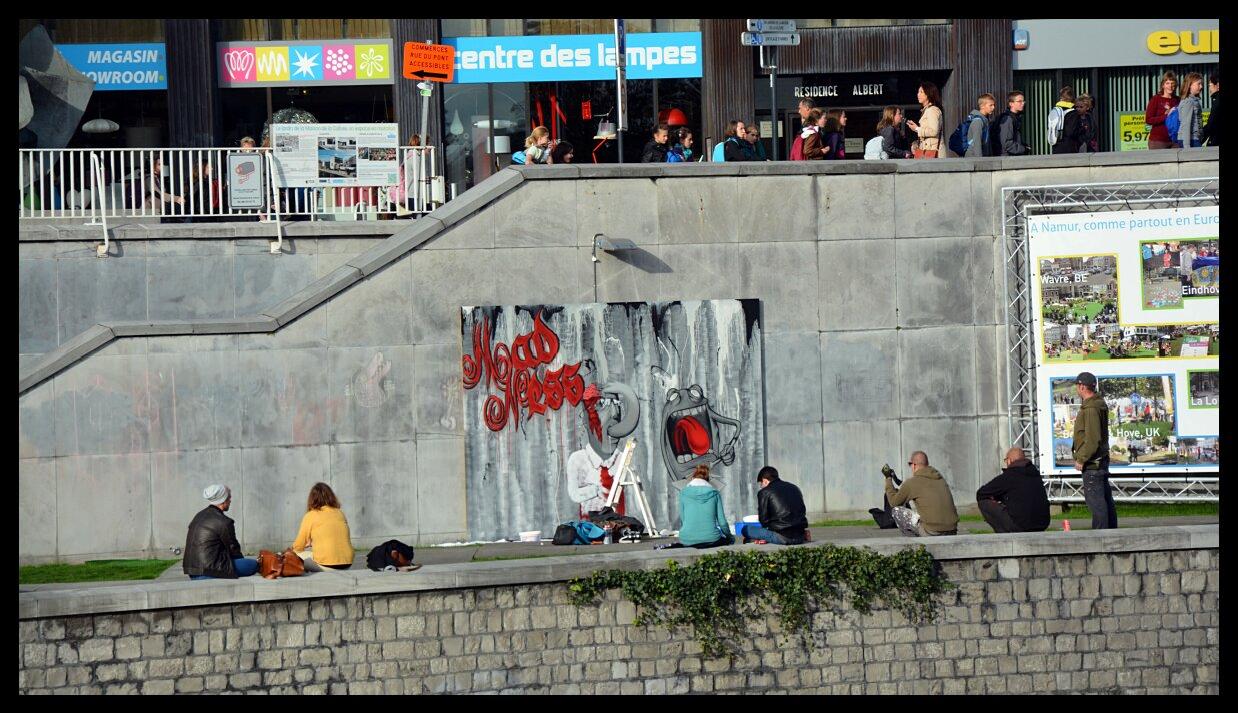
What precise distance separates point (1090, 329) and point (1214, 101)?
13.0 ft

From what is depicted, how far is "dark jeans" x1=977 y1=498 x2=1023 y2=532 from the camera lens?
14.2 m

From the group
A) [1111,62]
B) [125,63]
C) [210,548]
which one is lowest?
[210,548]

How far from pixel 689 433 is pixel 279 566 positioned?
562 centimetres

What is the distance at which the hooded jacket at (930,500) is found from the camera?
14148mm

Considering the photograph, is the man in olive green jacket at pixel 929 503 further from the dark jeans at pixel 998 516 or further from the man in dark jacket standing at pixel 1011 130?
the man in dark jacket standing at pixel 1011 130

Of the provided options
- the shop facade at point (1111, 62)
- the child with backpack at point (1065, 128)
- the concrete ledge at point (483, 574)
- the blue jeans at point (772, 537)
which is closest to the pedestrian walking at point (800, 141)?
the child with backpack at point (1065, 128)

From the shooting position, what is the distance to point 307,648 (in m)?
12.6

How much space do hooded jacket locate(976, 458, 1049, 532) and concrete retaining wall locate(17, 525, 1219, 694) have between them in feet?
1.44

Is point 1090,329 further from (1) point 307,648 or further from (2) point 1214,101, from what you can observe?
(1) point 307,648

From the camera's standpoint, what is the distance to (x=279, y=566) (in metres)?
12.7

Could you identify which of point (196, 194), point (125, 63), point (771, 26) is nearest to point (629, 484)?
point (771, 26)

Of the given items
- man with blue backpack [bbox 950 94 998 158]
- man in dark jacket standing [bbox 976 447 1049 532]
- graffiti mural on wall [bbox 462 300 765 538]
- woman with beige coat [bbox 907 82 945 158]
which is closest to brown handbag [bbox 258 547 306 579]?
graffiti mural on wall [bbox 462 300 765 538]

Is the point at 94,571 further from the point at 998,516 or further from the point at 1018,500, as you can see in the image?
the point at 1018,500
